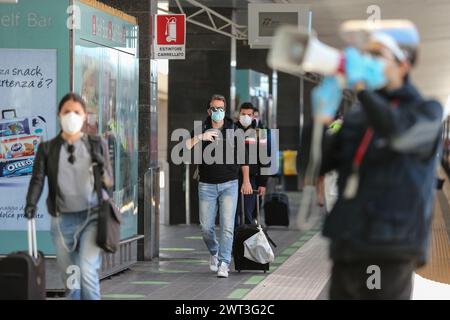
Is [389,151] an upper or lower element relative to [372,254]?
upper

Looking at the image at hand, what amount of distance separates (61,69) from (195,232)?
26.6 ft

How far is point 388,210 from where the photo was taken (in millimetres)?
5082

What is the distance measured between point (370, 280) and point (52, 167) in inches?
112

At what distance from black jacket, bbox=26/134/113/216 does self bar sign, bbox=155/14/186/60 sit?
5.64 meters

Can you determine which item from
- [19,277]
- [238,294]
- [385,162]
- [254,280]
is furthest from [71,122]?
[254,280]

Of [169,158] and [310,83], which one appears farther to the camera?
[310,83]

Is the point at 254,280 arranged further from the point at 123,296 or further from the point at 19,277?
the point at 19,277

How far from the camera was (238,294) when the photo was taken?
32.8ft

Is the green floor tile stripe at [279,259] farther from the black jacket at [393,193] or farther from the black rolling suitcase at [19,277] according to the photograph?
the black jacket at [393,193]

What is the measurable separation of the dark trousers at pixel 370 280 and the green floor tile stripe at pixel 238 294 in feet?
14.5

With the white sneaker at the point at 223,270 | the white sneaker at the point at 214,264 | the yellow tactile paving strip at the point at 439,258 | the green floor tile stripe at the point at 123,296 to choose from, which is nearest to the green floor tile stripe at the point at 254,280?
the white sneaker at the point at 223,270
